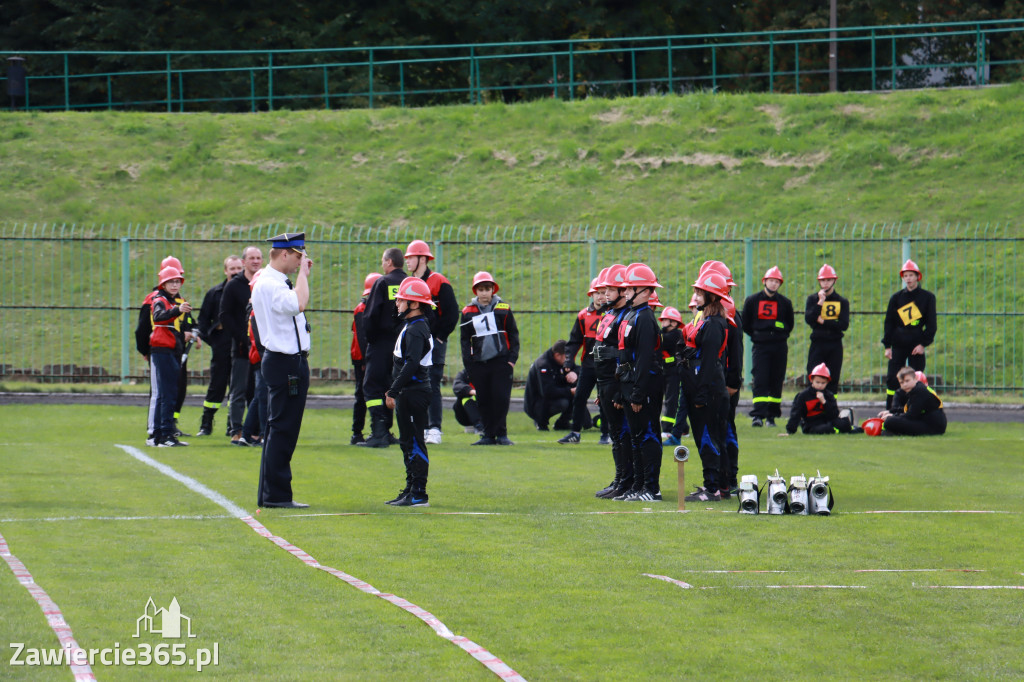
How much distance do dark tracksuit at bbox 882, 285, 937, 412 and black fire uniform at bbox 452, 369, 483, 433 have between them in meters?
5.45

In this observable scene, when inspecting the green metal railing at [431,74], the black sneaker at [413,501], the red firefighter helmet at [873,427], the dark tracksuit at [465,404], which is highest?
the green metal railing at [431,74]

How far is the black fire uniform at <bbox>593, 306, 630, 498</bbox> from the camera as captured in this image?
11.0 meters

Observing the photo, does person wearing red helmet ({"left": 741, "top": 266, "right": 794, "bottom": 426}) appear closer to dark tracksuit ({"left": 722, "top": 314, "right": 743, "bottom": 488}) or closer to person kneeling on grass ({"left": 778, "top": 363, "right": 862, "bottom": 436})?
person kneeling on grass ({"left": 778, "top": 363, "right": 862, "bottom": 436})

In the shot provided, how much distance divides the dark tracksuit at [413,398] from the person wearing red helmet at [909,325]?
9444 millimetres

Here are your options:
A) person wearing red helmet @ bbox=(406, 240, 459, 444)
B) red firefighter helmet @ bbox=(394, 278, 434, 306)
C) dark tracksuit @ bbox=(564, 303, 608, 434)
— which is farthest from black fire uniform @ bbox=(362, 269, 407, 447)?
red firefighter helmet @ bbox=(394, 278, 434, 306)

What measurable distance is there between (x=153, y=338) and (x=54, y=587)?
308 inches

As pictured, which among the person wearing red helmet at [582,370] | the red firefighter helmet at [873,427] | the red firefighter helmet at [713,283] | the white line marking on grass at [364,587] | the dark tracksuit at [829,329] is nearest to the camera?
the white line marking on grass at [364,587]

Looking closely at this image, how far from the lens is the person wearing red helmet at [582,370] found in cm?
1579

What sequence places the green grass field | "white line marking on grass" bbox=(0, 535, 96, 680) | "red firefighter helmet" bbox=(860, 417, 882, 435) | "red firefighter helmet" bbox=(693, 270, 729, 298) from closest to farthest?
"white line marking on grass" bbox=(0, 535, 96, 680) < the green grass field < "red firefighter helmet" bbox=(693, 270, 729, 298) < "red firefighter helmet" bbox=(860, 417, 882, 435)

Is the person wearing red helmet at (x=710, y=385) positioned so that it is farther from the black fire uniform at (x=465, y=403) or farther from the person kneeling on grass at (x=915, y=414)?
the person kneeling on grass at (x=915, y=414)

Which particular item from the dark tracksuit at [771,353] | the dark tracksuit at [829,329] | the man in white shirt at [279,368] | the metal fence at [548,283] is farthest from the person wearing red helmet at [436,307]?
the metal fence at [548,283]

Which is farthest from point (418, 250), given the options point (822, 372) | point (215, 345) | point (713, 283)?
point (822, 372)

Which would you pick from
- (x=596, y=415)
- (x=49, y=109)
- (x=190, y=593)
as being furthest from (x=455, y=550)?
(x=49, y=109)

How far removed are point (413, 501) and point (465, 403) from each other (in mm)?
6922
